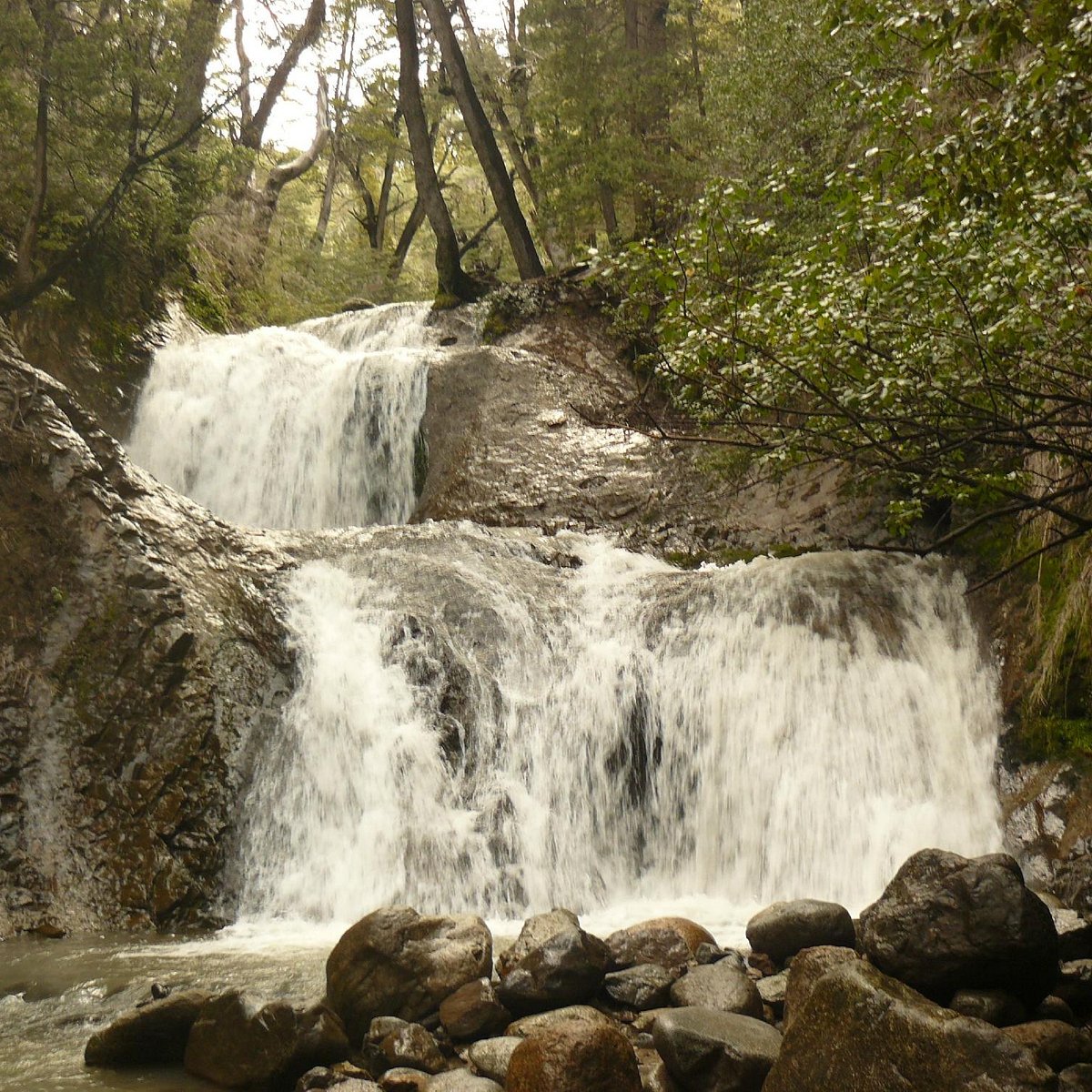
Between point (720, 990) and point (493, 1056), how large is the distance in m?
1.10

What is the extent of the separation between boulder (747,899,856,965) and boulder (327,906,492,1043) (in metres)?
1.48

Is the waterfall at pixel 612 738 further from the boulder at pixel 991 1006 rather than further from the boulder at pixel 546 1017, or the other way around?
the boulder at pixel 991 1006

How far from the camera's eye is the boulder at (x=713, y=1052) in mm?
3699

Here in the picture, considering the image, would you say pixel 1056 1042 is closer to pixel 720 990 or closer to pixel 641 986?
pixel 720 990

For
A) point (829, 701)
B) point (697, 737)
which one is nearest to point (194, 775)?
point (697, 737)

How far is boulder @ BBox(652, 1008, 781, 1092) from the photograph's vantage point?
370 centimetres

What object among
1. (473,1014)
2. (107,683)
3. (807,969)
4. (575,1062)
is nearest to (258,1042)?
(473,1014)

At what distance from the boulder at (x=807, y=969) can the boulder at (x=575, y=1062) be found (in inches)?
29.9

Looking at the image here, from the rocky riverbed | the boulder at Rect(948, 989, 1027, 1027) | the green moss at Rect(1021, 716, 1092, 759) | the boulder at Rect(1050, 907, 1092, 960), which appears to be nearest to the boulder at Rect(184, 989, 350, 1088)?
the rocky riverbed

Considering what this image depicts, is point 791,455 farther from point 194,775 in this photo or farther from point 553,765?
point 194,775

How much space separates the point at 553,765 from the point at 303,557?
11.9ft

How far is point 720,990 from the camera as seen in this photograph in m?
4.50

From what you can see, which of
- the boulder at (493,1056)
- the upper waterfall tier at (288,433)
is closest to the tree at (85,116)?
the upper waterfall tier at (288,433)

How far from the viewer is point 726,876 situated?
7.44m
